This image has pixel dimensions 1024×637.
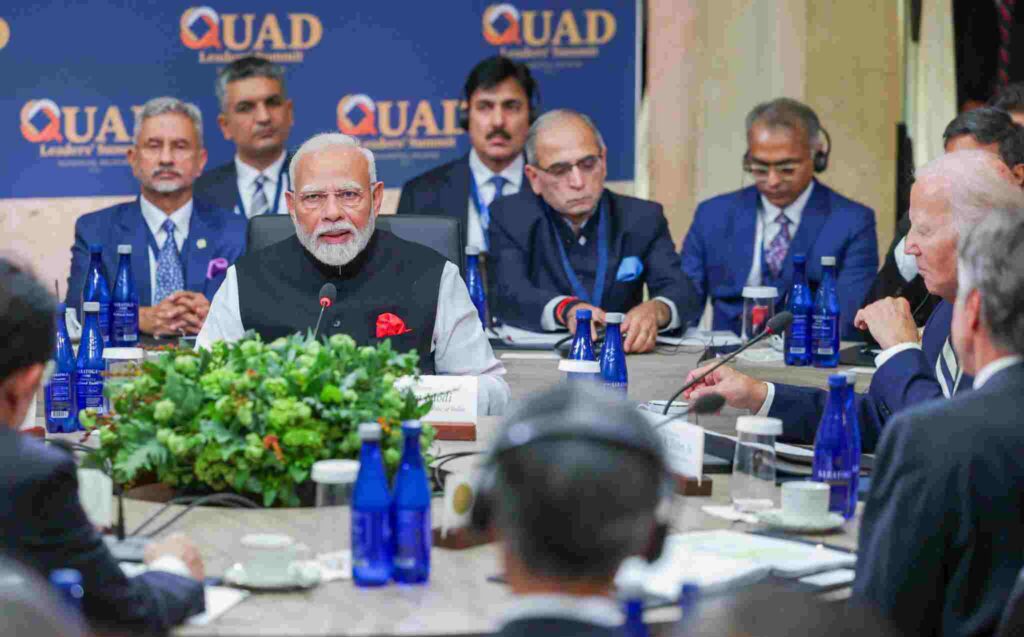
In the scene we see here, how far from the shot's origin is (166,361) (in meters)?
2.81

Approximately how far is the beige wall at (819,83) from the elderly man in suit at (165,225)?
2220 millimetres

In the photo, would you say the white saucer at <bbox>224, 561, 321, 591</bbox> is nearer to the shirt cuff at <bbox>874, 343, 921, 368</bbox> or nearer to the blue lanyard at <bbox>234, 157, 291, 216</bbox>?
the shirt cuff at <bbox>874, 343, 921, 368</bbox>

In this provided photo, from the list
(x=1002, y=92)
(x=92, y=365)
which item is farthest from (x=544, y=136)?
(x=92, y=365)

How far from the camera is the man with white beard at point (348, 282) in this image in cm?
411

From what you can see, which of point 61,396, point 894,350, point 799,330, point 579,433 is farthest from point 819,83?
point 579,433

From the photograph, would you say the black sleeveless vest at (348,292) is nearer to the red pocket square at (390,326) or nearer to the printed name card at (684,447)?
the red pocket square at (390,326)

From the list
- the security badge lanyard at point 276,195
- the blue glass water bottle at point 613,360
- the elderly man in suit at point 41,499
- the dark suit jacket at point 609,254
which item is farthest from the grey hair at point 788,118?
the elderly man in suit at point 41,499

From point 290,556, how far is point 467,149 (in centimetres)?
462

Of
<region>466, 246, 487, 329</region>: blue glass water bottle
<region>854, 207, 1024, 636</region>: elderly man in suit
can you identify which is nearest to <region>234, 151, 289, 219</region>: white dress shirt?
<region>466, 246, 487, 329</region>: blue glass water bottle

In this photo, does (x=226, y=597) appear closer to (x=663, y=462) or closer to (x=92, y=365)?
(x=663, y=462)

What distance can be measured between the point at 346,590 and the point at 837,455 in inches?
39.3

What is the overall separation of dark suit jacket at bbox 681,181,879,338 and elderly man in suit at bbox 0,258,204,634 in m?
4.14

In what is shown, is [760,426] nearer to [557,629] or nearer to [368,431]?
[368,431]

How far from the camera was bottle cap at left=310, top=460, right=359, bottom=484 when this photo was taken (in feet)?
8.15
